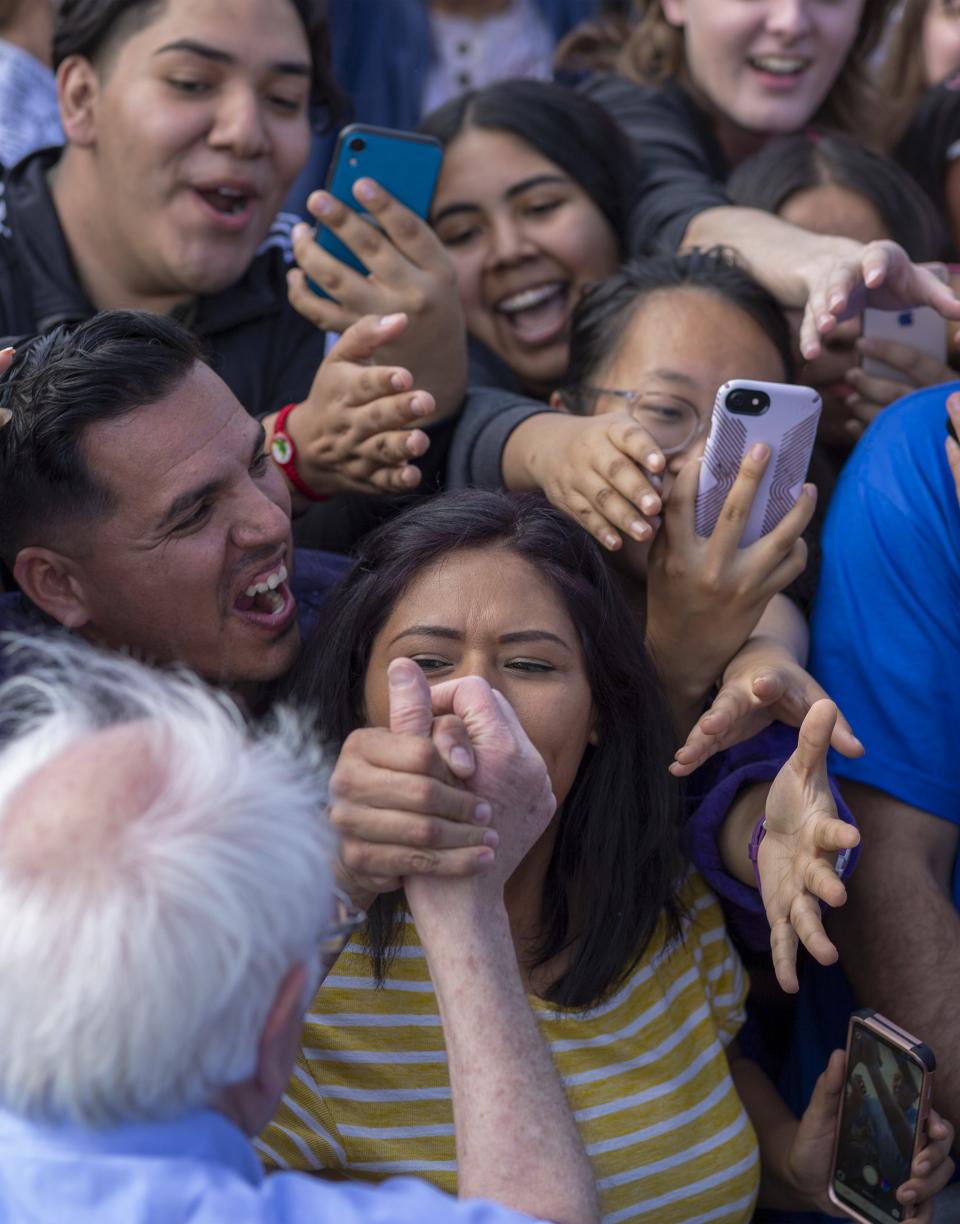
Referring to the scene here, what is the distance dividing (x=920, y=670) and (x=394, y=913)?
31.6 inches

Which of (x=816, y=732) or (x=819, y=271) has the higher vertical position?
(x=819, y=271)

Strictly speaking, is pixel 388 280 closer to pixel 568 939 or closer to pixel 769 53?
pixel 568 939

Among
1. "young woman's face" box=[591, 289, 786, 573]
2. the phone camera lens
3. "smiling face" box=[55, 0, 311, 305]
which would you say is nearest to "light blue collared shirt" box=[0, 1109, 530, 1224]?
the phone camera lens

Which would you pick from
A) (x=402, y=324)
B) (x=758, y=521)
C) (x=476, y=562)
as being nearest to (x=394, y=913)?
(x=476, y=562)

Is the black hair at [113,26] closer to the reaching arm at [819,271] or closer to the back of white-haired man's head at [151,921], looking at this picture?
the reaching arm at [819,271]

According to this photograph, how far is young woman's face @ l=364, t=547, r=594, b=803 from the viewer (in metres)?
1.69

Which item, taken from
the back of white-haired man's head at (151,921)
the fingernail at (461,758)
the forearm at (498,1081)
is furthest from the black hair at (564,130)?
the back of white-haired man's head at (151,921)

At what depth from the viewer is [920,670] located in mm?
2008

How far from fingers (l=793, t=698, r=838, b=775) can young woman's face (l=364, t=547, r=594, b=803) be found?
26 centimetres

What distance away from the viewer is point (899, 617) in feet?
6.67

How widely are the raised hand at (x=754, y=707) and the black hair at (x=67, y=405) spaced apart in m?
0.76

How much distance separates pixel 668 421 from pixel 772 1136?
1.00m

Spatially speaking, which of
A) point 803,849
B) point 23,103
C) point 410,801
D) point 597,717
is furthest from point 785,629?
point 23,103

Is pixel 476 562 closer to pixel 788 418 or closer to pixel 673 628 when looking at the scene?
pixel 673 628
